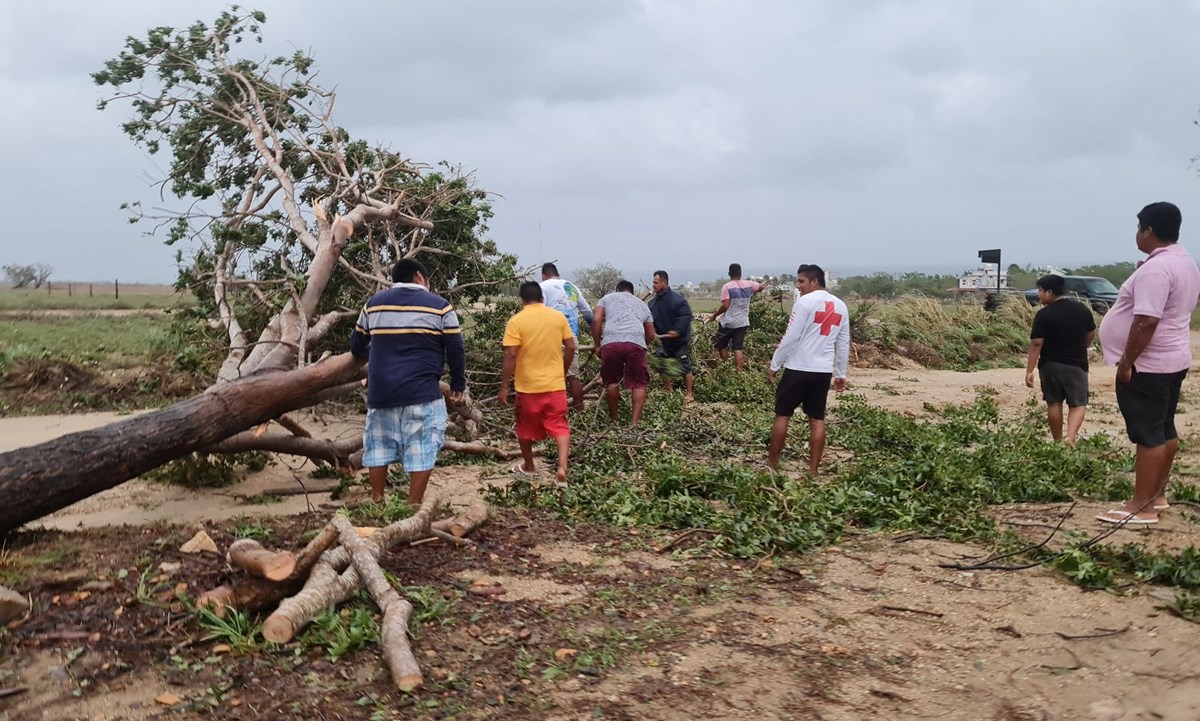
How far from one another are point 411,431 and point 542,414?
4.61 feet

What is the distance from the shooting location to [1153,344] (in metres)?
4.70

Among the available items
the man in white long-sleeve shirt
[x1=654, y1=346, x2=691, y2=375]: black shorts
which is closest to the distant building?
[x1=654, y1=346, x2=691, y2=375]: black shorts

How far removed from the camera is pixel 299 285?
7.55 metres

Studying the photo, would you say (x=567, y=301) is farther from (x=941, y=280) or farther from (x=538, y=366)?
(x=941, y=280)

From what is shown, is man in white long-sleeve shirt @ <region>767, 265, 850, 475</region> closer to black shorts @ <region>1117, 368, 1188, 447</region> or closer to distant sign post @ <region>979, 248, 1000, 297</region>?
black shorts @ <region>1117, 368, 1188, 447</region>

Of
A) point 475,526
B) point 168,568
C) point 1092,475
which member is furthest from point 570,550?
point 1092,475

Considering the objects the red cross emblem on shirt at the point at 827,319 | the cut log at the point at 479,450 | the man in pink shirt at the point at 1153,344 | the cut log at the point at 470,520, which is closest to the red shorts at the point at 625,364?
the cut log at the point at 479,450

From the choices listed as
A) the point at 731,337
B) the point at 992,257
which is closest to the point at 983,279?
the point at 992,257

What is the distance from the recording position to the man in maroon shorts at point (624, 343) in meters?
8.51

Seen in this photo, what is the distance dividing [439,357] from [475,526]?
1183mm

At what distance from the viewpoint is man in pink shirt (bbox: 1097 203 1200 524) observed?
4621 millimetres

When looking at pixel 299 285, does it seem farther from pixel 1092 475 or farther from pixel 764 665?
pixel 1092 475

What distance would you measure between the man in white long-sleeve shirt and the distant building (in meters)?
24.7

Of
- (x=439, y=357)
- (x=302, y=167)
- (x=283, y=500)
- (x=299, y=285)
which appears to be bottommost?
(x=283, y=500)
